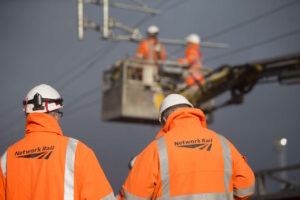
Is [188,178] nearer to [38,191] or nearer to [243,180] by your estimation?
[243,180]

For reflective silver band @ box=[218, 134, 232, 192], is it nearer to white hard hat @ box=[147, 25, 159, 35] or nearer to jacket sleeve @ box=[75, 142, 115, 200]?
jacket sleeve @ box=[75, 142, 115, 200]

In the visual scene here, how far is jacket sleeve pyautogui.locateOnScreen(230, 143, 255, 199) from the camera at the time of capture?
4.33 m

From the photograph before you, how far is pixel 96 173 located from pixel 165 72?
47.8 feet

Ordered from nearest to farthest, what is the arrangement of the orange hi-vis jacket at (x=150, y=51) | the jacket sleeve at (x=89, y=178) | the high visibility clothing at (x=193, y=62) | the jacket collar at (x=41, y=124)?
the jacket sleeve at (x=89, y=178) < the jacket collar at (x=41, y=124) < the high visibility clothing at (x=193, y=62) < the orange hi-vis jacket at (x=150, y=51)

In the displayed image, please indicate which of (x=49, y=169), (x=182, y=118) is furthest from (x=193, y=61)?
(x=49, y=169)

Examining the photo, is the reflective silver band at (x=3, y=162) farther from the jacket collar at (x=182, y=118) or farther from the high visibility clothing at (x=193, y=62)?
the high visibility clothing at (x=193, y=62)

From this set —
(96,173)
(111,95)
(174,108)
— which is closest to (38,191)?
(96,173)

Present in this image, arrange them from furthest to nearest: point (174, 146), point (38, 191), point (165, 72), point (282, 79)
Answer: point (165, 72)
point (282, 79)
point (174, 146)
point (38, 191)

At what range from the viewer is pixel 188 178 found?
411 centimetres

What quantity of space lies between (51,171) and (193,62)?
15.1 metres

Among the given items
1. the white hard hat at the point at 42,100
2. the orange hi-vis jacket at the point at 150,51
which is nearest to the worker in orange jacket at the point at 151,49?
the orange hi-vis jacket at the point at 150,51

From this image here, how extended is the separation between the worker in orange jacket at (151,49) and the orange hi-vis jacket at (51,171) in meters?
14.3

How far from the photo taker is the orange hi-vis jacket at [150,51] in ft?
60.2

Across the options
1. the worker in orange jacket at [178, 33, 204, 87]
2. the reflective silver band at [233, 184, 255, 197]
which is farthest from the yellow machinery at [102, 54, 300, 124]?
the reflective silver band at [233, 184, 255, 197]
